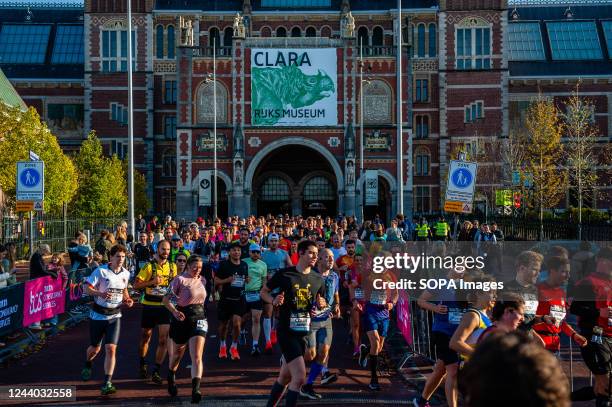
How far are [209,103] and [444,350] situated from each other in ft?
127

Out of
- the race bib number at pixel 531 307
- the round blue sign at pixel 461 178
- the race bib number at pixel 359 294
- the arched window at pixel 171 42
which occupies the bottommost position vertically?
the race bib number at pixel 359 294

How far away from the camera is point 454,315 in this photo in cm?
908

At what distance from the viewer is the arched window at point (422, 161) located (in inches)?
2052

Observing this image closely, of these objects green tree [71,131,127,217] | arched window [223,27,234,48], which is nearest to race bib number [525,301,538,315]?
green tree [71,131,127,217]

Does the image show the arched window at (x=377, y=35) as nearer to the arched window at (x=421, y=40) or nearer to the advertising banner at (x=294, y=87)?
the arched window at (x=421, y=40)

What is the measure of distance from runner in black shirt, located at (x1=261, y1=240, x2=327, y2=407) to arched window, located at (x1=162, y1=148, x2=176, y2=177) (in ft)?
148

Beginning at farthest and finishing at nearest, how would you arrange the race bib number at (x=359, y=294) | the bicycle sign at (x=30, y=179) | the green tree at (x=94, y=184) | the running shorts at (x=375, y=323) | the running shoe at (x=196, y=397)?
the green tree at (x=94, y=184) → the bicycle sign at (x=30, y=179) → the race bib number at (x=359, y=294) → the running shorts at (x=375, y=323) → the running shoe at (x=196, y=397)

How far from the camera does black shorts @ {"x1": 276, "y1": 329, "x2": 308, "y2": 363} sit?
860cm

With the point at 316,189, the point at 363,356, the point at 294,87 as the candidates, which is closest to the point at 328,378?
the point at 363,356

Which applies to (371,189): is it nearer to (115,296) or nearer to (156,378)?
(156,378)

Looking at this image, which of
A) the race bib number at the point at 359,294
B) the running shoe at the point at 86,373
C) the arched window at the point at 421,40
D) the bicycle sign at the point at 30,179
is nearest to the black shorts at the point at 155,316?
the running shoe at the point at 86,373

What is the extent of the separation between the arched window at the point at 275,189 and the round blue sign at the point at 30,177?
35177mm

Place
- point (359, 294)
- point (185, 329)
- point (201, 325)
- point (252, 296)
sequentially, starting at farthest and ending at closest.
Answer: point (252, 296) < point (359, 294) < point (185, 329) < point (201, 325)

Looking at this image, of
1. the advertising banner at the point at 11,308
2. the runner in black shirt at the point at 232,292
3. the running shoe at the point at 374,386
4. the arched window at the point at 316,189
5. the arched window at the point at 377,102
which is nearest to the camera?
the running shoe at the point at 374,386
